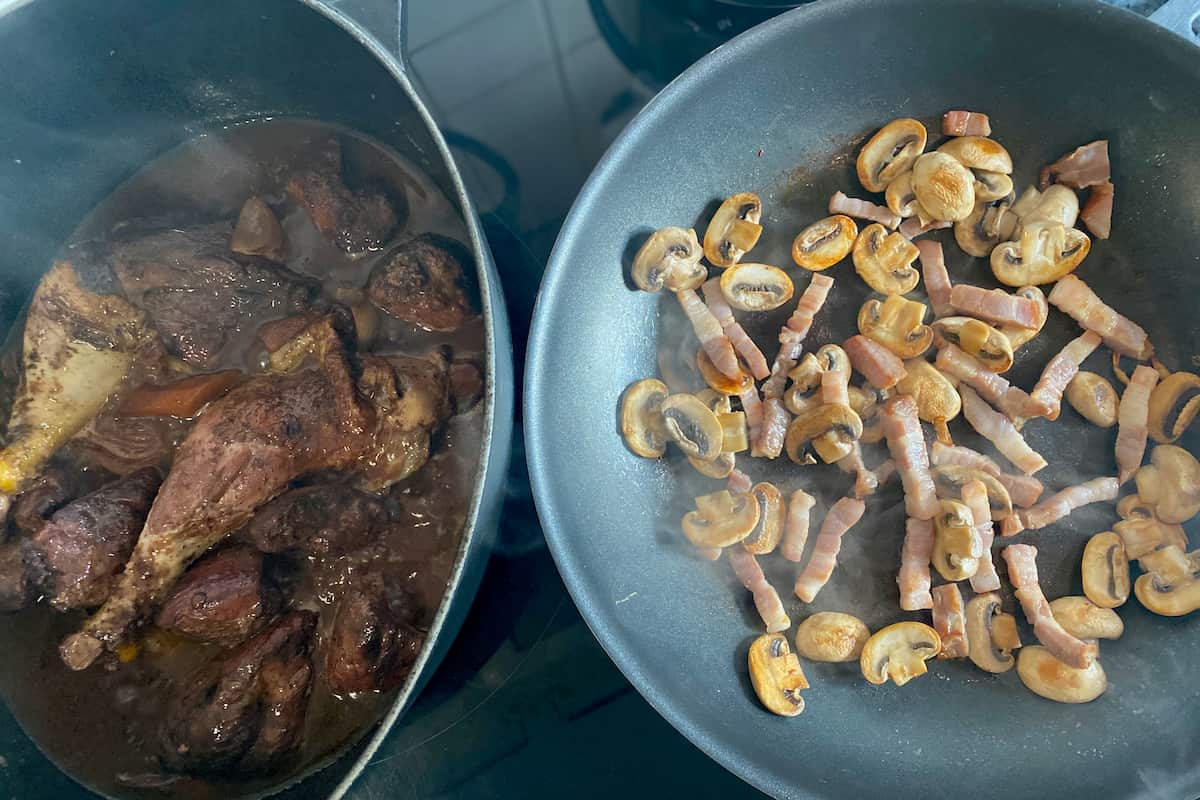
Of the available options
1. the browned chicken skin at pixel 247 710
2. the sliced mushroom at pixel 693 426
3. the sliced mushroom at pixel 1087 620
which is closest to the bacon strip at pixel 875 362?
the sliced mushroom at pixel 693 426

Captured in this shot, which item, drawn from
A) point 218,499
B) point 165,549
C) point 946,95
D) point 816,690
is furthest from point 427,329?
point 946,95

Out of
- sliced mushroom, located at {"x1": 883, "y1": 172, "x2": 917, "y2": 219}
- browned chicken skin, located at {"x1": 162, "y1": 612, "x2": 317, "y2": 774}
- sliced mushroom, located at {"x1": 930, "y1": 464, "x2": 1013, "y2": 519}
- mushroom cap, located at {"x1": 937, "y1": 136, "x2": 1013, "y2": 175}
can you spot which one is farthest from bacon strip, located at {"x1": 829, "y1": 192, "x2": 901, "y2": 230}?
browned chicken skin, located at {"x1": 162, "y1": 612, "x2": 317, "y2": 774}

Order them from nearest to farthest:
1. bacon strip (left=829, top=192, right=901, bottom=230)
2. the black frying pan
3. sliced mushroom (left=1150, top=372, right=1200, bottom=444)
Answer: the black frying pan < sliced mushroom (left=1150, top=372, right=1200, bottom=444) < bacon strip (left=829, top=192, right=901, bottom=230)

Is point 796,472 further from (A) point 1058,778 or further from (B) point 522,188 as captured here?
(B) point 522,188

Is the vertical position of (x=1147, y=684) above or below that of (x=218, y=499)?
above

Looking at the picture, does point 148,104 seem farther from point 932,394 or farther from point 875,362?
point 932,394

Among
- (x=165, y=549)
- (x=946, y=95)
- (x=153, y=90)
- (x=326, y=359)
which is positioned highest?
(x=946, y=95)

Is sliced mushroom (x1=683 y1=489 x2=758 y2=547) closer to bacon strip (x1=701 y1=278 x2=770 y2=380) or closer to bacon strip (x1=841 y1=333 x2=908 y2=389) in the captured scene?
bacon strip (x1=701 y1=278 x2=770 y2=380)
